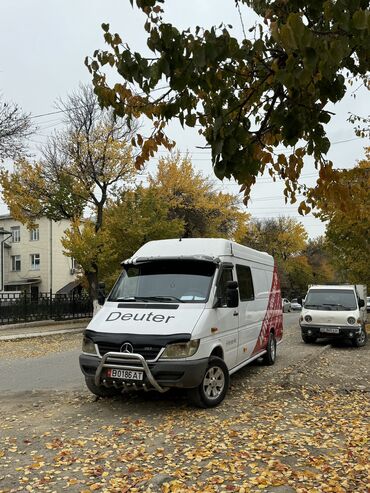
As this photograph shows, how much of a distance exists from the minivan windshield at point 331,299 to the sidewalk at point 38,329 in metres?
11.6

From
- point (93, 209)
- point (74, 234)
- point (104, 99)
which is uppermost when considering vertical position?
point (93, 209)

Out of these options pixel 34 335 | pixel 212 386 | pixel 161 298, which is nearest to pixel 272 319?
pixel 212 386

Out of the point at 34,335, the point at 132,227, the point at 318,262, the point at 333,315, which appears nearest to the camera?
the point at 333,315

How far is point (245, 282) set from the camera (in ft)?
30.3

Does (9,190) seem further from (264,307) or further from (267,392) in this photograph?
(267,392)

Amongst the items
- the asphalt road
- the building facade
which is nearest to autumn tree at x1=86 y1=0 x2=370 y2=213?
the asphalt road

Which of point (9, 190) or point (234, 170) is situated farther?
point (9, 190)

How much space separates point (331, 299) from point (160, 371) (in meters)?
10.6

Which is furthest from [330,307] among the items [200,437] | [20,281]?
[20,281]

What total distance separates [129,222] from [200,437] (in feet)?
69.9

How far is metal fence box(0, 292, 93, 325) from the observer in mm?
25375

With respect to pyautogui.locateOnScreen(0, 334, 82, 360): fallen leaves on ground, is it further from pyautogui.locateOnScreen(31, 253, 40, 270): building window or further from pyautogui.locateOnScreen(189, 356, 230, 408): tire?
pyautogui.locateOnScreen(31, 253, 40, 270): building window

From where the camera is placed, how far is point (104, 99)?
3902 millimetres

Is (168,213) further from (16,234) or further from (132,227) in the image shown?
(16,234)
